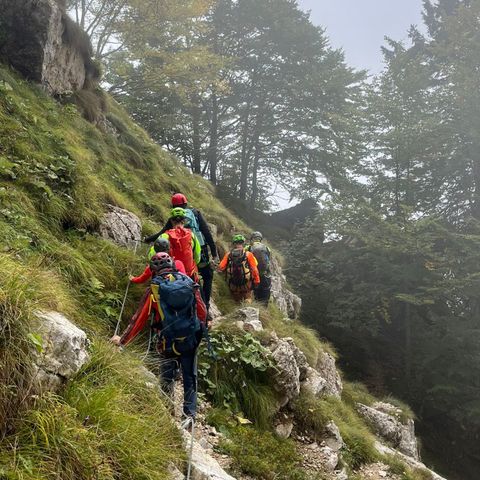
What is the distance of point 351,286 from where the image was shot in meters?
21.2

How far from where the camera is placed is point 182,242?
646cm

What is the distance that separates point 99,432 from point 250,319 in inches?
203

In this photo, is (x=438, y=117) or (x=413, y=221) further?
(x=438, y=117)

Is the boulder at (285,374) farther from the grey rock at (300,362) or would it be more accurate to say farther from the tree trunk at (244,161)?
the tree trunk at (244,161)

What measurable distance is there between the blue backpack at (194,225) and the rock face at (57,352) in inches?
144

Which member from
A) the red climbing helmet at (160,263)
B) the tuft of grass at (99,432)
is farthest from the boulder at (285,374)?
the tuft of grass at (99,432)

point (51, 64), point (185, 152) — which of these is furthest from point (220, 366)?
point (185, 152)

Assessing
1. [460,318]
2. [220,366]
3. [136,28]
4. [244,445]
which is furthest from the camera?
[460,318]

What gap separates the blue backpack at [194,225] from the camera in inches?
285

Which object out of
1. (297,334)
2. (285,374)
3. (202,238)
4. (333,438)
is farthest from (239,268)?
(333,438)

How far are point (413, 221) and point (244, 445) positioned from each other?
50.2 ft

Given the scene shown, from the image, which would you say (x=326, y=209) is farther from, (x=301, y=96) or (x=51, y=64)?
(x=51, y=64)

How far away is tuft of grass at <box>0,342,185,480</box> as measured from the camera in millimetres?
2803

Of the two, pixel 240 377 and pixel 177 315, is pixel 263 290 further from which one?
pixel 177 315
